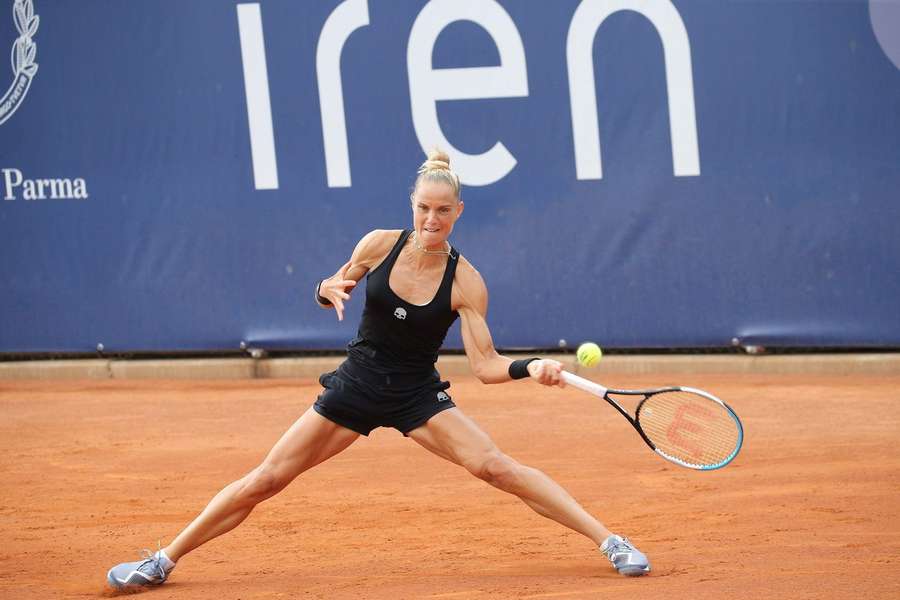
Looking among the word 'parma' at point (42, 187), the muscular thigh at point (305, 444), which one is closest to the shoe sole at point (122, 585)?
the muscular thigh at point (305, 444)

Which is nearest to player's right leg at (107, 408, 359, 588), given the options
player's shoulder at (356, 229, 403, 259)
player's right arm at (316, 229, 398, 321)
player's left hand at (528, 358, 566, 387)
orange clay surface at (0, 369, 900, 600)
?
orange clay surface at (0, 369, 900, 600)

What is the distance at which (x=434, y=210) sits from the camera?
15.0 ft

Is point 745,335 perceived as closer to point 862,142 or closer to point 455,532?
point 862,142

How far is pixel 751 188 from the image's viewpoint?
345 inches

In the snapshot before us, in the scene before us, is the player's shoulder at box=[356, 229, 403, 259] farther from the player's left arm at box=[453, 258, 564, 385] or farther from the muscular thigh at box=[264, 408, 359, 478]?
the muscular thigh at box=[264, 408, 359, 478]

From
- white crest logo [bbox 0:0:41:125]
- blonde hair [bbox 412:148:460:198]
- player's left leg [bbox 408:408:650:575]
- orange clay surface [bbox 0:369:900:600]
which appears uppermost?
white crest logo [bbox 0:0:41:125]

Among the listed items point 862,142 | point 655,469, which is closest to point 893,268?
point 862,142

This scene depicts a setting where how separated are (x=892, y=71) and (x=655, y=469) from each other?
340 cm

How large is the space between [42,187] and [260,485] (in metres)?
5.82

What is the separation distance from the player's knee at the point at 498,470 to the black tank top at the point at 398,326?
39 centimetres

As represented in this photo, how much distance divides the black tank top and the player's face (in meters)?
0.14

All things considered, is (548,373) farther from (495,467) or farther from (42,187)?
(42,187)

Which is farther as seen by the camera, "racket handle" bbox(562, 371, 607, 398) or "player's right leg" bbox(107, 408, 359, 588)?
"player's right leg" bbox(107, 408, 359, 588)

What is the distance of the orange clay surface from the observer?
478cm
